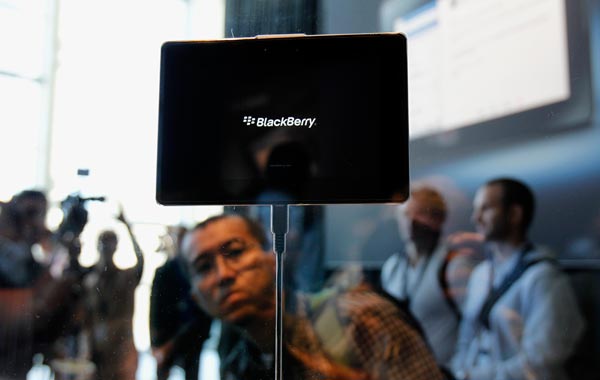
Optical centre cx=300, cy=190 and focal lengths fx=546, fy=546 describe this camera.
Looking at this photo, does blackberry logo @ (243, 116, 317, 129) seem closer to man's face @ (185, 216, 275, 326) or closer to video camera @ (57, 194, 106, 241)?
man's face @ (185, 216, 275, 326)

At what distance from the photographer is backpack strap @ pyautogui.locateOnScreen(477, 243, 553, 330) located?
2.66 feet

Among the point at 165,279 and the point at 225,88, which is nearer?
the point at 225,88

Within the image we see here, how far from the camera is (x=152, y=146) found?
86 cm

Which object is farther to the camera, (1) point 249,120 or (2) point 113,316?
(2) point 113,316

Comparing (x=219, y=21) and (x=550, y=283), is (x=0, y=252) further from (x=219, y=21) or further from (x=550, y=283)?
(x=550, y=283)

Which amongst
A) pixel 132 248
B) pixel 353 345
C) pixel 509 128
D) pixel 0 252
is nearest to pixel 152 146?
pixel 132 248

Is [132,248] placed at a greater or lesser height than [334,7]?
lesser

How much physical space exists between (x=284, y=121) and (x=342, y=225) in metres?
0.25

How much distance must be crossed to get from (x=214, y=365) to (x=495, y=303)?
1.39ft

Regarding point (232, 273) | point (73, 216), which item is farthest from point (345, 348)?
point (73, 216)

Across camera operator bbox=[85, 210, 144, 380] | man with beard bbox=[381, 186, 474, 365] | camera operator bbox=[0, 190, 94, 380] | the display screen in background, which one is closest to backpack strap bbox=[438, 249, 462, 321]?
man with beard bbox=[381, 186, 474, 365]

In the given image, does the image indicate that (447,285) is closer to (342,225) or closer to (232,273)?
(342,225)

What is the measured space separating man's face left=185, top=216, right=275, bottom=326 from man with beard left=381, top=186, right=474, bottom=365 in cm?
18

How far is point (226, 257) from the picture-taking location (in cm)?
81
